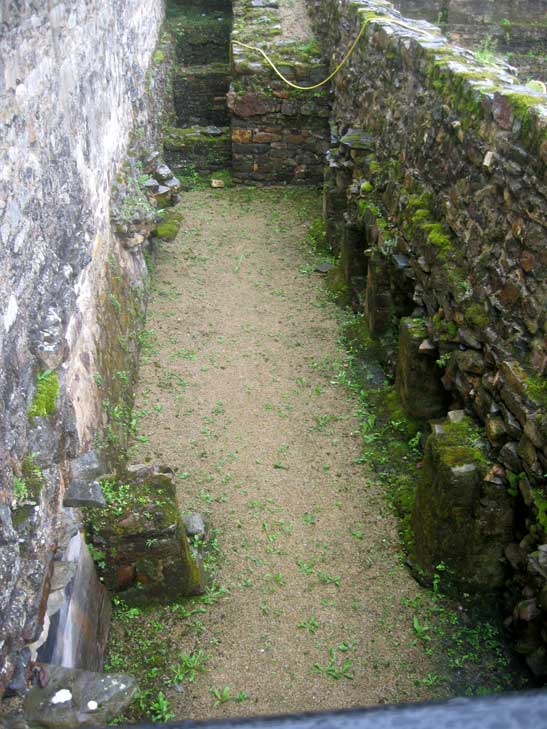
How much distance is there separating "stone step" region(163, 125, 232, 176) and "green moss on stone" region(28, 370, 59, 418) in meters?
7.11

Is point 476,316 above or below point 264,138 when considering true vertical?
above

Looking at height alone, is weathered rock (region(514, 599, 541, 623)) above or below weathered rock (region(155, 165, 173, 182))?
below

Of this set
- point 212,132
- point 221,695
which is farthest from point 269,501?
point 212,132

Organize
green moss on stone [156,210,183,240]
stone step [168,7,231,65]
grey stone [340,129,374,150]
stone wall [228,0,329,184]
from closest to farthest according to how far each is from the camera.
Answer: grey stone [340,129,374,150] → green moss on stone [156,210,183,240] → stone wall [228,0,329,184] → stone step [168,7,231,65]

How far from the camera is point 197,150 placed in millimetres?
9789

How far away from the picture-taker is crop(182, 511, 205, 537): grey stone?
4242mm

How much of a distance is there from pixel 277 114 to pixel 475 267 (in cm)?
601

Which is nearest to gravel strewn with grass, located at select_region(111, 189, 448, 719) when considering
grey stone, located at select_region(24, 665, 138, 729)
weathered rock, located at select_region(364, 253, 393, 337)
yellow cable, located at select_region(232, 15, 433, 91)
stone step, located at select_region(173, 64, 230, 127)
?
weathered rock, located at select_region(364, 253, 393, 337)

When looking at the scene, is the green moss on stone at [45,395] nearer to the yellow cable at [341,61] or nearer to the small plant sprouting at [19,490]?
the small plant sprouting at [19,490]

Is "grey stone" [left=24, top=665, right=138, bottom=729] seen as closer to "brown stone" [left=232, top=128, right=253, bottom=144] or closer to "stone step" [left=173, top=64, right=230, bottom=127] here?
"brown stone" [left=232, top=128, right=253, bottom=144]

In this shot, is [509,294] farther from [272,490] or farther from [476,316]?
[272,490]

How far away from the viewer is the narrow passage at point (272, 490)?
3.51 m

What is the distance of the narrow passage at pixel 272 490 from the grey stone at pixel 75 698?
68 centimetres

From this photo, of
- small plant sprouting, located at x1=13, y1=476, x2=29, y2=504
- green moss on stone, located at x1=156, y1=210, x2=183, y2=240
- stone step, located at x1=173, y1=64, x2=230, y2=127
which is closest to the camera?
small plant sprouting, located at x1=13, y1=476, x2=29, y2=504
